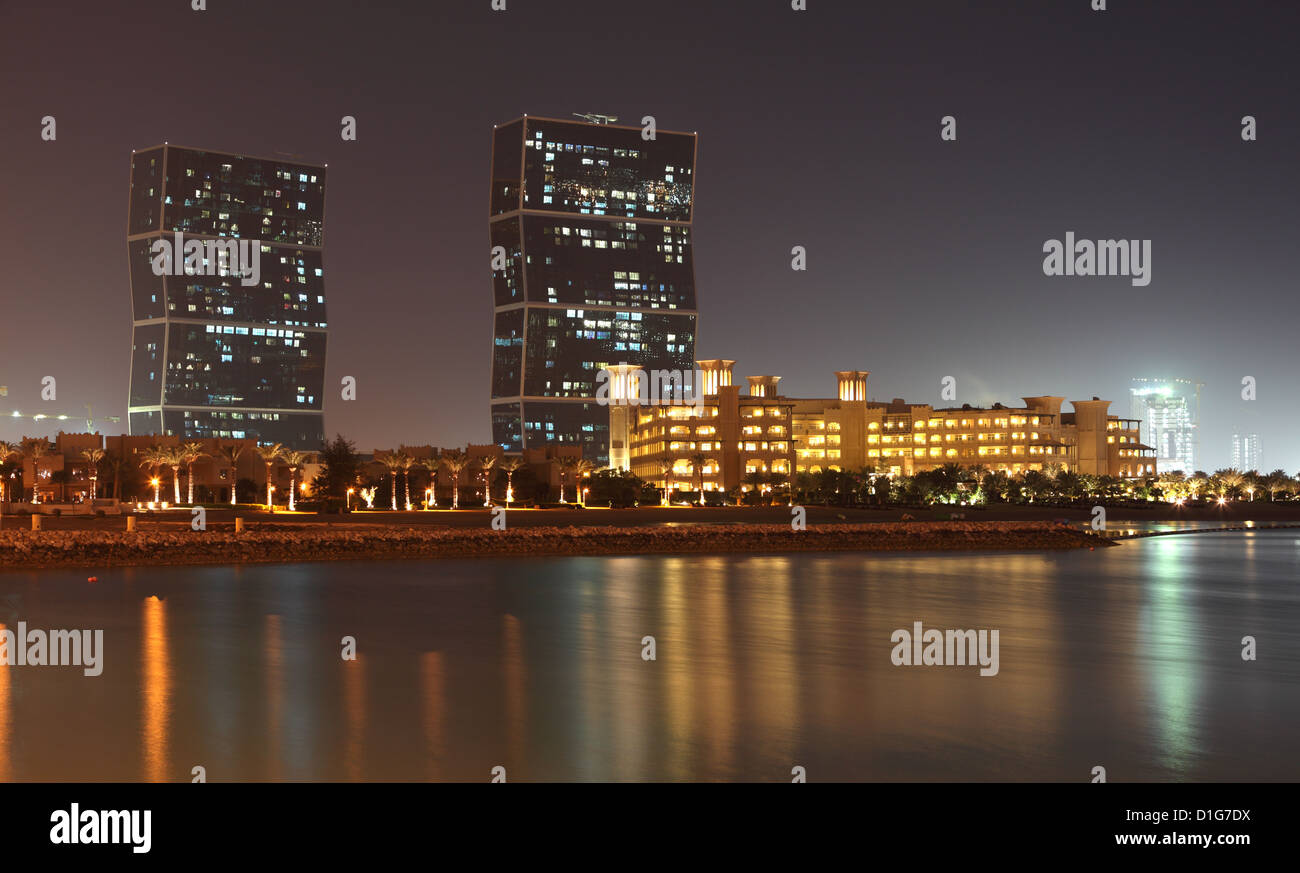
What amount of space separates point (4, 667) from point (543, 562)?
31530mm

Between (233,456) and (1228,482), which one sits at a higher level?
(233,456)

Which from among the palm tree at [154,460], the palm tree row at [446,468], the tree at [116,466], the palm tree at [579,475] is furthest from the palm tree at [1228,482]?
the tree at [116,466]

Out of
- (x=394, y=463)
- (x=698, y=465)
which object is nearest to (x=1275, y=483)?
(x=698, y=465)

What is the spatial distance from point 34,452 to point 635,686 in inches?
4524

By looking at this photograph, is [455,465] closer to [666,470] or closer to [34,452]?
[34,452]

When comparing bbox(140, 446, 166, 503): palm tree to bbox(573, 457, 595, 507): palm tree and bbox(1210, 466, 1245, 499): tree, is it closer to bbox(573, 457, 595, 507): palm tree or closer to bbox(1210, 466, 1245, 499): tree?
bbox(573, 457, 595, 507): palm tree

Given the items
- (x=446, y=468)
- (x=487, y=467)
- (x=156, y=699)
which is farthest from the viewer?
(x=487, y=467)

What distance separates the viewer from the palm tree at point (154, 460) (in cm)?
11049

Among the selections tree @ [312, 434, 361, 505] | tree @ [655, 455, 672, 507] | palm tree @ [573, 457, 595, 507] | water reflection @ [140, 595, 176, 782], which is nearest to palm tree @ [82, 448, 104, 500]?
tree @ [312, 434, 361, 505]

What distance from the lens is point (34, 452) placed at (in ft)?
379

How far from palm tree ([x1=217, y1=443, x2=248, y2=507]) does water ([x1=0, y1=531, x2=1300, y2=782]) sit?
87490 millimetres

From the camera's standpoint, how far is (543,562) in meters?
51.1

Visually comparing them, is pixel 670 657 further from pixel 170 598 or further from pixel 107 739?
pixel 170 598
